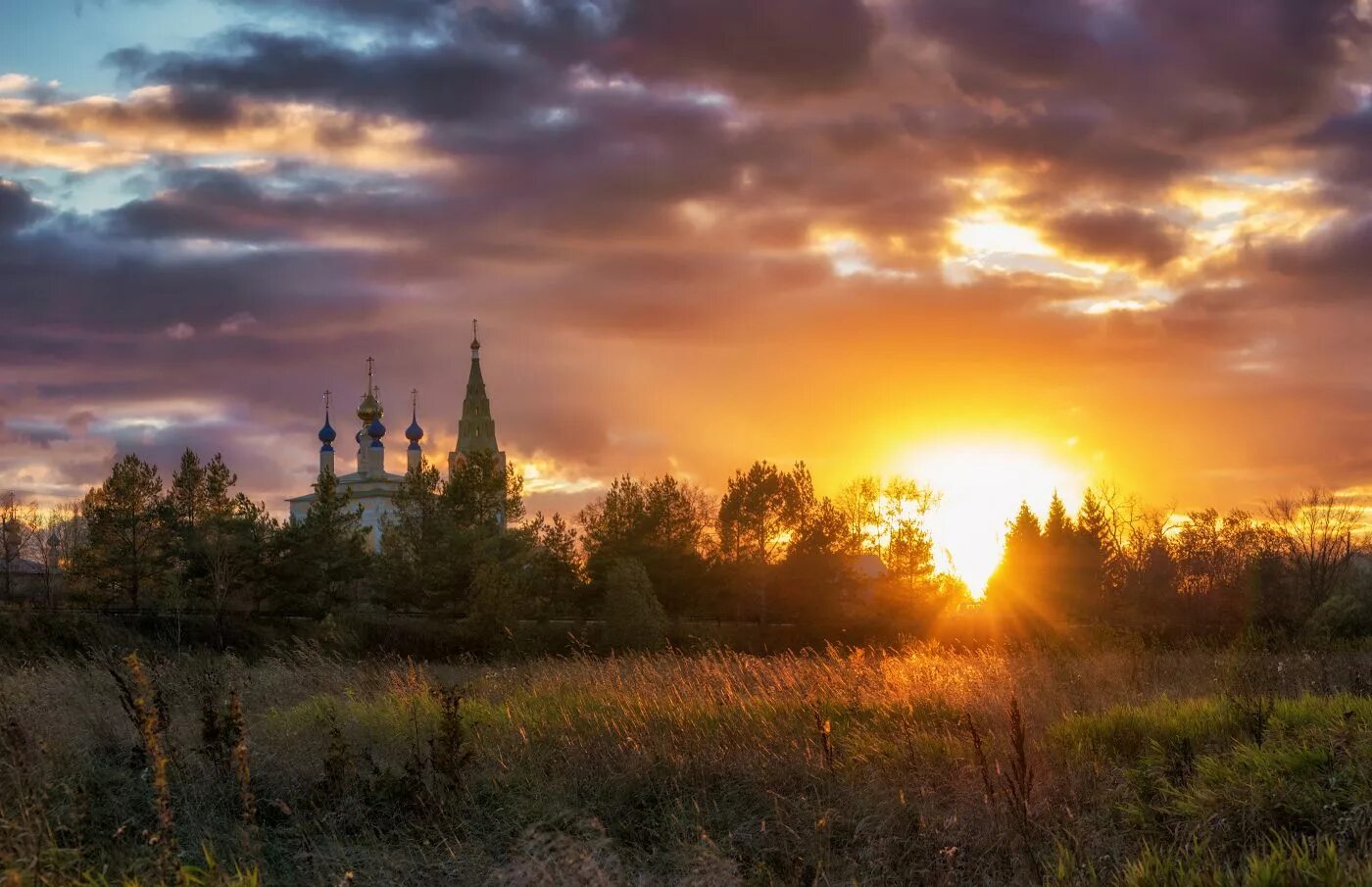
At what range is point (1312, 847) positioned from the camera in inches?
353

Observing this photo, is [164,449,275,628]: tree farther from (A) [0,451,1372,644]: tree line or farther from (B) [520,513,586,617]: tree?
(B) [520,513,586,617]: tree

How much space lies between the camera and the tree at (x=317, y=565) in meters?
47.2

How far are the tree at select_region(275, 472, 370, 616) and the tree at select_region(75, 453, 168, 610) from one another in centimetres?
509

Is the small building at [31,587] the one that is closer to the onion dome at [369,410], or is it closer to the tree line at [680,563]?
the tree line at [680,563]

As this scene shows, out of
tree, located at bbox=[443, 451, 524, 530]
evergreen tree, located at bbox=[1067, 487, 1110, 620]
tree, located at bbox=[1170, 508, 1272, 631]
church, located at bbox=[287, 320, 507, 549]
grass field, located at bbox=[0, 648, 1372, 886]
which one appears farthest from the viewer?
church, located at bbox=[287, 320, 507, 549]

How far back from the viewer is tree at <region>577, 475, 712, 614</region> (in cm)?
5172

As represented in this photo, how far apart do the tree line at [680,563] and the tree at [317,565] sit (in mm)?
80

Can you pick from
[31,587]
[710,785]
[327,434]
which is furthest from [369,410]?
[710,785]

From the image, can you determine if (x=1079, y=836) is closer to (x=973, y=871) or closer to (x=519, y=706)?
(x=973, y=871)

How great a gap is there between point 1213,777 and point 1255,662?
7602mm

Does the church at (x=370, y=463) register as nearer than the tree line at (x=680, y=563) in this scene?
No

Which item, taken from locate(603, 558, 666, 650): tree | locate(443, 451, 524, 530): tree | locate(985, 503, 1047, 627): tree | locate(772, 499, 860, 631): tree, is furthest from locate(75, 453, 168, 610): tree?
locate(985, 503, 1047, 627): tree

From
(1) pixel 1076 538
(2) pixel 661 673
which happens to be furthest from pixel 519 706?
(1) pixel 1076 538

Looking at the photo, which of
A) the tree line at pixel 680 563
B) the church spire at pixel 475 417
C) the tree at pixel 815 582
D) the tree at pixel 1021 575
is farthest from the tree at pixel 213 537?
the church spire at pixel 475 417
